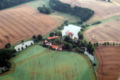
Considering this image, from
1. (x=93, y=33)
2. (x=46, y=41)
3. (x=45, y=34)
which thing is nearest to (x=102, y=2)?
(x=93, y=33)

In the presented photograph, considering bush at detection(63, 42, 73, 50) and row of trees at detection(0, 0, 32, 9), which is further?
row of trees at detection(0, 0, 32, 9)

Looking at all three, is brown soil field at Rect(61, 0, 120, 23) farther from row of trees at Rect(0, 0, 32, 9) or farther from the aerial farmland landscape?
row of trees at Rect(0, 0, 32, 9)

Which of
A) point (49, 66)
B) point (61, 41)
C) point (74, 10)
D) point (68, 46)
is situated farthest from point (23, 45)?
point (74, 10)

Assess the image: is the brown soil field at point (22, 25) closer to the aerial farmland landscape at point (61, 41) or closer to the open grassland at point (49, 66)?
the aerial farmland landscape at point (61, 41)

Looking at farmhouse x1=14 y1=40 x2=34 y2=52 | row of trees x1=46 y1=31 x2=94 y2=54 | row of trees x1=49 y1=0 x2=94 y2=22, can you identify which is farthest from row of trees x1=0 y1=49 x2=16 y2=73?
row of trees x1=49 y1=0 x2=94 y2=22

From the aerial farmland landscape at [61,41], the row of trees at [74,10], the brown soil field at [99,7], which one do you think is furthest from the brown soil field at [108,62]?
the row of trees at [74,10]

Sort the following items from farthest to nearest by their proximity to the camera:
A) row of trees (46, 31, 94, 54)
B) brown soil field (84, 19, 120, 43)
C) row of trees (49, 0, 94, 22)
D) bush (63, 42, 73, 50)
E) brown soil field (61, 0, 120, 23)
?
brown soil field (61, 0, 120, 23)
row of trees (49, 0, 94, 22)
brown soil field (84, 19, 120, 43)
bush (63, 42, 73, 50)
row of trees (46, 31, 94, 54)

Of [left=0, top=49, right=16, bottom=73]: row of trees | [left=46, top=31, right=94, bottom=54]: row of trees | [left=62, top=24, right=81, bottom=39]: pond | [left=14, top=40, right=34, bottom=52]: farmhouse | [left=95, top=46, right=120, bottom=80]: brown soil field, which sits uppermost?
[left=95, top=46, right=120, bottom=80]: brown soil field
